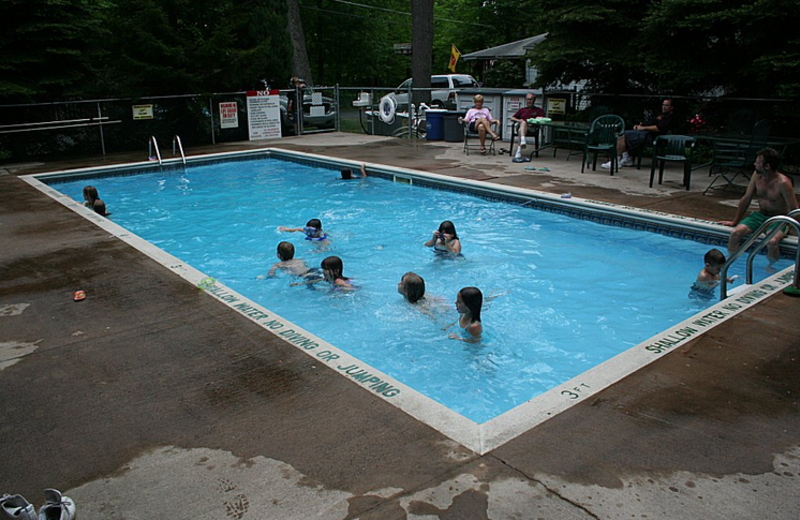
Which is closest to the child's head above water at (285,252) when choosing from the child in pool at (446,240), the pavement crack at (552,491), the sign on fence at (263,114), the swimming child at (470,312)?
the child in pool at (446,240)

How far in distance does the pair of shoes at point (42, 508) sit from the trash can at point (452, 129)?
1687cm

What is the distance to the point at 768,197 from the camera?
7.38 m

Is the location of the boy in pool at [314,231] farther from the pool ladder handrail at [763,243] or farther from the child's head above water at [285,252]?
the pool ladder handrail at [763,243]

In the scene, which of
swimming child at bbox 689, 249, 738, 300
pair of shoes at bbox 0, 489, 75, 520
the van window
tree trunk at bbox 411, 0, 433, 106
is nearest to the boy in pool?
swimming child at bbox 689, 249, 738, 300

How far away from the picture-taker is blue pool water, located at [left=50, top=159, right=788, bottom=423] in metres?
6.27

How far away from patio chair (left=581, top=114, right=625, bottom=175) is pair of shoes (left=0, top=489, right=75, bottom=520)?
11513mm

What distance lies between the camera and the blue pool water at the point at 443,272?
247 inches

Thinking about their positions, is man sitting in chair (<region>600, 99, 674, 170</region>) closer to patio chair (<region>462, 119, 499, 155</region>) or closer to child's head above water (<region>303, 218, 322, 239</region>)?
patio chair (<region>462, 119, 499, 155</region>)

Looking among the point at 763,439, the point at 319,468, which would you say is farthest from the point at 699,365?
the point at 319,468

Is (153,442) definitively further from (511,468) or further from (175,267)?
(175,267)

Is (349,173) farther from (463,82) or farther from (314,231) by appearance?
(463,82)

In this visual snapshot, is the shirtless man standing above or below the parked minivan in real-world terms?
below

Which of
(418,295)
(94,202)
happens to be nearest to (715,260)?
(418,295)

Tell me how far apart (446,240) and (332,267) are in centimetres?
199
